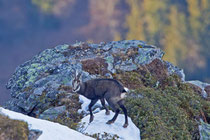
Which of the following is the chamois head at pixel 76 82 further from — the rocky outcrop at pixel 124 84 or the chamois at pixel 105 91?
the rocky outcrop at pixel 124 84

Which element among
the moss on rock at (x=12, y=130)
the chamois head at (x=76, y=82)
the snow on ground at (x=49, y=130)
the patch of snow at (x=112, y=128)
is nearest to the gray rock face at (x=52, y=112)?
the patch of snow at (x=112, y=128)

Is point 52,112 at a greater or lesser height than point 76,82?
lesser

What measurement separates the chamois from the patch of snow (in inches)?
7.8

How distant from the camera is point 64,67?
1852cm

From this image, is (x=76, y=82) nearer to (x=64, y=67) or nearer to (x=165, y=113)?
(x=165, y=113)

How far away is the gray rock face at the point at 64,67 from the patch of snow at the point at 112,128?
5.19m

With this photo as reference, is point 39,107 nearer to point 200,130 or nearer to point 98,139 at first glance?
point 98,139

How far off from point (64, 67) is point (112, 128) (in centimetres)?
873

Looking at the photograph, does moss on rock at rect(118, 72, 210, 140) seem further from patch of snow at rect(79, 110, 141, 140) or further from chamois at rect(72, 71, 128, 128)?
chamois at rect(72, 71, 128, 128)

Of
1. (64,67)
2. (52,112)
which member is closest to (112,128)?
(52,112)

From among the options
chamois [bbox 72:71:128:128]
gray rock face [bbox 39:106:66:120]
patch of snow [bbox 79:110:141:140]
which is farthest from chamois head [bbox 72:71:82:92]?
gray rock face [bbox 39:106:66:120]

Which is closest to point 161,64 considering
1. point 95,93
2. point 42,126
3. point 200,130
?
point 200,130

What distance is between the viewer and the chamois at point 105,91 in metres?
10.7

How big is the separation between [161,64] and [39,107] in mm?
9738
